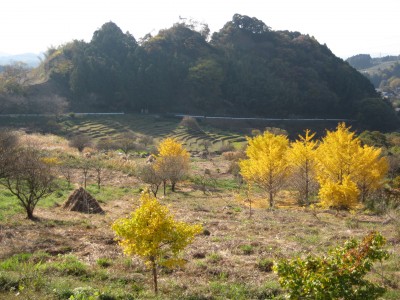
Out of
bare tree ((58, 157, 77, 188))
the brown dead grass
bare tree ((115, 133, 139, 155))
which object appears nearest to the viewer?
the brown dead grass

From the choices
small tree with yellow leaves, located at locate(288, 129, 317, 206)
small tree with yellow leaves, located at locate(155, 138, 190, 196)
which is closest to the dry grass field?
small tree with yellow leaves, located at locate(288, 129, 317, 206)

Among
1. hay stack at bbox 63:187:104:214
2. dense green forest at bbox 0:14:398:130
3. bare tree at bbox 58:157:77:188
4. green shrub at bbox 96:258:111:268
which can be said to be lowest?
bare tree at bbox 58:157:77:188

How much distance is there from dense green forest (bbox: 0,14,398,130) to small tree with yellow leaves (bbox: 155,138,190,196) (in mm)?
44614

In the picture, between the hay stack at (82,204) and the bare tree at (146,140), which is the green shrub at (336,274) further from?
the bare tree at (146,140)

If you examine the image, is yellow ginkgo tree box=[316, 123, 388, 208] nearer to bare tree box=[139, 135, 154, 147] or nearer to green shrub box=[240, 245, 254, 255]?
green shrub box=[240, 245, 254, 255]

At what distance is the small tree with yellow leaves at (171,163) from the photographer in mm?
31953

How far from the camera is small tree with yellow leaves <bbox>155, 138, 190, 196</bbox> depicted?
32.0 meters

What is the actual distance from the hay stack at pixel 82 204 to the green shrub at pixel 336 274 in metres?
15.4

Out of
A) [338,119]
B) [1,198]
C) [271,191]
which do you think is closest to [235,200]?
[271,191]

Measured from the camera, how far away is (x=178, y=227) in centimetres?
936

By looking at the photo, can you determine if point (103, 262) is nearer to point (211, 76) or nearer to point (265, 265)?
point (265, 265)

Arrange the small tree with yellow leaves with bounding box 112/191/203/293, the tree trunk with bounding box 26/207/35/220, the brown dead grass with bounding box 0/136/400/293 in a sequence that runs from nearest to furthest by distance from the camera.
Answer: the small tree with yellow leaves with bounding box 112/191/203/293
the brown dead grass with bounding box 0/136/400/293
the tree trunk with bounding box 26/207/35/220

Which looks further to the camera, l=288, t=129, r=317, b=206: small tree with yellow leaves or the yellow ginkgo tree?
l=288, t=129, r=317, b=206: small tree with yellow leaves

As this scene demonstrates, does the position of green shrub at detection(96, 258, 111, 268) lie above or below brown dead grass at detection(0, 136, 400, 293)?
above
